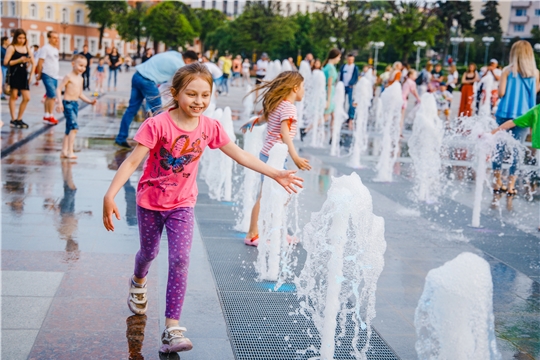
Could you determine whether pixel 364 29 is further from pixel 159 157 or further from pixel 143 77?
pixel 159 157

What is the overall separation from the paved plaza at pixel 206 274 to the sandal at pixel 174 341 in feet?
0.16

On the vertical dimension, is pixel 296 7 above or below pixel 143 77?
above

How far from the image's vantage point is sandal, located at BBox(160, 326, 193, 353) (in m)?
3.57

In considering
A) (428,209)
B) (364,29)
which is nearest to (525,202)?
(428,209)

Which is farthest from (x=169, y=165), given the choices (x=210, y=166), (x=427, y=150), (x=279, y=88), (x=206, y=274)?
(x=427, y=150)

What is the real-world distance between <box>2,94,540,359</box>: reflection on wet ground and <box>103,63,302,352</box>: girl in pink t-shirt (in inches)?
12.0

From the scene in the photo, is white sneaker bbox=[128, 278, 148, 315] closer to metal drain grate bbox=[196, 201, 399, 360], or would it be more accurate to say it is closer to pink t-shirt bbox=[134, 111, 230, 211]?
metal drain grate bbox=[196, 201, 399, 360]

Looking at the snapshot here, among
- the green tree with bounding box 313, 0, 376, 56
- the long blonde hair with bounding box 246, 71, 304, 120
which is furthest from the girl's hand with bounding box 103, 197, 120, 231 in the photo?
the green tree with bounding box 313, 0, 376, 56

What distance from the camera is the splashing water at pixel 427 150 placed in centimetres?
901

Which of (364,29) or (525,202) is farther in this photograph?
(364,29)

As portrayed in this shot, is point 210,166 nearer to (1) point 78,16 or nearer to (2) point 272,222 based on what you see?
(2) point 272,222

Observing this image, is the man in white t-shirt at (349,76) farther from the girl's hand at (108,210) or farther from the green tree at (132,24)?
the green tree at (132,24)

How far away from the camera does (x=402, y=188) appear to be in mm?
9312

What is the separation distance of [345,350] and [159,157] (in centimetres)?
149
